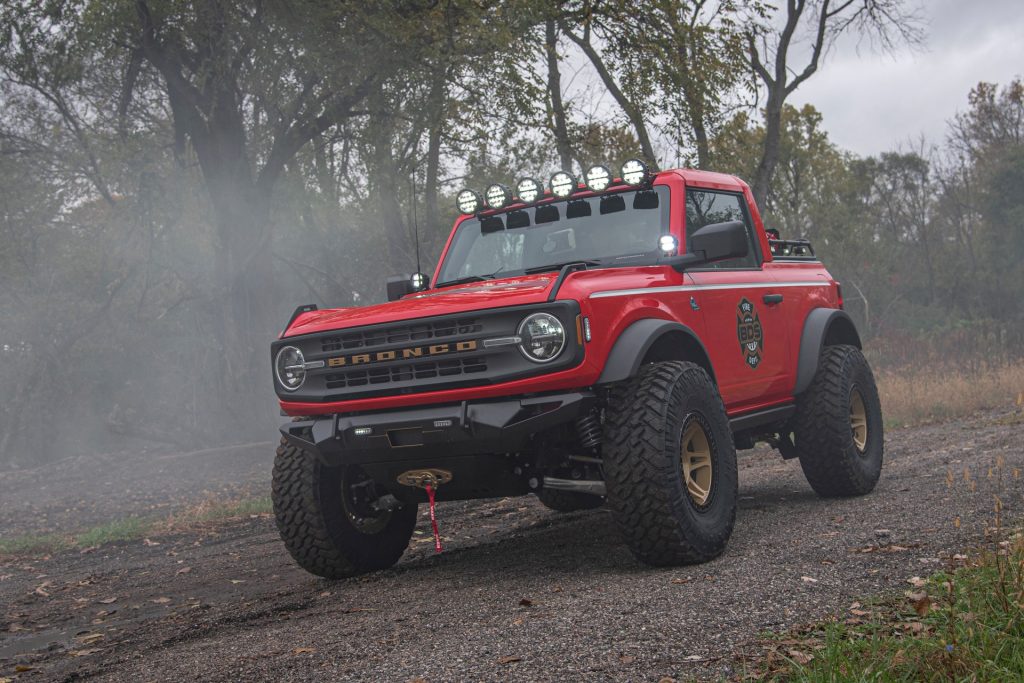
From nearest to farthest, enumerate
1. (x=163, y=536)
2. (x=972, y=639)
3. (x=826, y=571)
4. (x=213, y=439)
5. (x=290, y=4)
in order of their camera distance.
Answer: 1. (x=972, y=639)
2. (x=826, y=571)
3. (x=163, y=536)
4. (x=290, y=4)
5. (x=213, y=439)

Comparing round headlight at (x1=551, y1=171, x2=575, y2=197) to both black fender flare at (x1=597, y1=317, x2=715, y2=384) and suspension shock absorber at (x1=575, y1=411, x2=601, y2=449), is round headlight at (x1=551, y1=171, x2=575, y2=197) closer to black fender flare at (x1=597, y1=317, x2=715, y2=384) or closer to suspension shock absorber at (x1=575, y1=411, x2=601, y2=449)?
black fender flare at (x1=597, y1=317, x2=715, y2=384)

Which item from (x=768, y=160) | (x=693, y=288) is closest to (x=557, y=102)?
(x=768, y=160)

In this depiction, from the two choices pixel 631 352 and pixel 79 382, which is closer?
pixel 631 352

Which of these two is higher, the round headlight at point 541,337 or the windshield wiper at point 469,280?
the windshield wiper at point 469,280

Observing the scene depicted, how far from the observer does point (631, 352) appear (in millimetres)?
5441

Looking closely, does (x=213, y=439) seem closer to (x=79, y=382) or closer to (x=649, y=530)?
(x=79, y=382)

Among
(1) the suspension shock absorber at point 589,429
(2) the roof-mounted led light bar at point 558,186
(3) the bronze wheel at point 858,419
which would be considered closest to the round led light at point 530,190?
(2) the roof-mounted led light bar at point 558,186

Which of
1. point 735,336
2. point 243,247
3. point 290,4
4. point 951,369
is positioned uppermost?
point 290,4

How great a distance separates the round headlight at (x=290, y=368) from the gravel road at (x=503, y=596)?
1.15m

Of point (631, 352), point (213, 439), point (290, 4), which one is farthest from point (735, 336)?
point (213, 439)

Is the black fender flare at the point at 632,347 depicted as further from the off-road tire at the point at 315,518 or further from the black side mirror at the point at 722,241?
the off-road tire at the point at 315,518

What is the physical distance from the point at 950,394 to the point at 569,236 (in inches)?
400

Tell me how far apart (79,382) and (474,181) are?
1123 cm

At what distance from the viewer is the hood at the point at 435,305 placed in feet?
17.6
